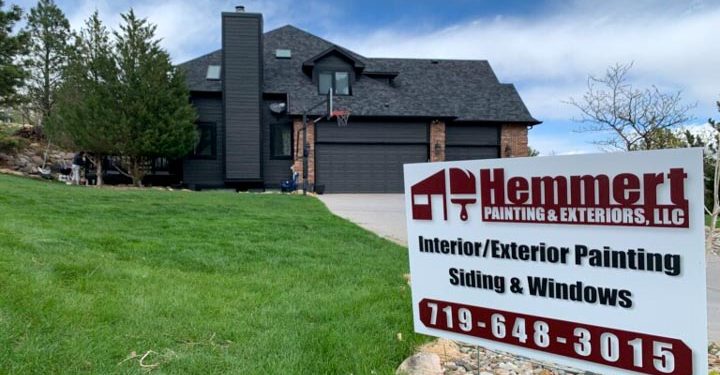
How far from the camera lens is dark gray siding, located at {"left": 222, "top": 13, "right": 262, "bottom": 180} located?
2022cm

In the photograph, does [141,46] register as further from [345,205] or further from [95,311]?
[95,311]

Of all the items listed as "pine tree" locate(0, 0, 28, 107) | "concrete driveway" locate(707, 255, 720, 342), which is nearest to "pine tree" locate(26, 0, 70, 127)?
"pine tree" locate(0, 0, 28, 107)

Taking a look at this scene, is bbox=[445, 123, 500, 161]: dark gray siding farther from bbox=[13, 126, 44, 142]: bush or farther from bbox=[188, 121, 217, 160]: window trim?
bbox=[13, 126, 44, 142]: bush

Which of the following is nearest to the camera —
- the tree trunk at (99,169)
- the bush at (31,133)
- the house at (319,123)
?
the tree trunk at (99,169)

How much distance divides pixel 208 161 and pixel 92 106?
15.4 feet

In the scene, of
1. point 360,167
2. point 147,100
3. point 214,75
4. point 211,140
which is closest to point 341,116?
point 360,167

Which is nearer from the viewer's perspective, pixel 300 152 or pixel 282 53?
pixel 300 152

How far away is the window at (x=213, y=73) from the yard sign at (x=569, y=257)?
802 inches

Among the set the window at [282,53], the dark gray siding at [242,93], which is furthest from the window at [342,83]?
the dark gray siding at [242,93]

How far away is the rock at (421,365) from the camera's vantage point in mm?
2811

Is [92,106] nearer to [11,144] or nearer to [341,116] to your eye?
[11,144]

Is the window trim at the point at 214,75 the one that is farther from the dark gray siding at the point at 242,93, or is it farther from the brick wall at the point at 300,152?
the brick wall at the point at 300,152

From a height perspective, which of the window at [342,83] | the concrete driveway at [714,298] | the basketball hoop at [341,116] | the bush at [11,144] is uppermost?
the window at [342,83]

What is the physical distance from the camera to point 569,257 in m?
2.06
